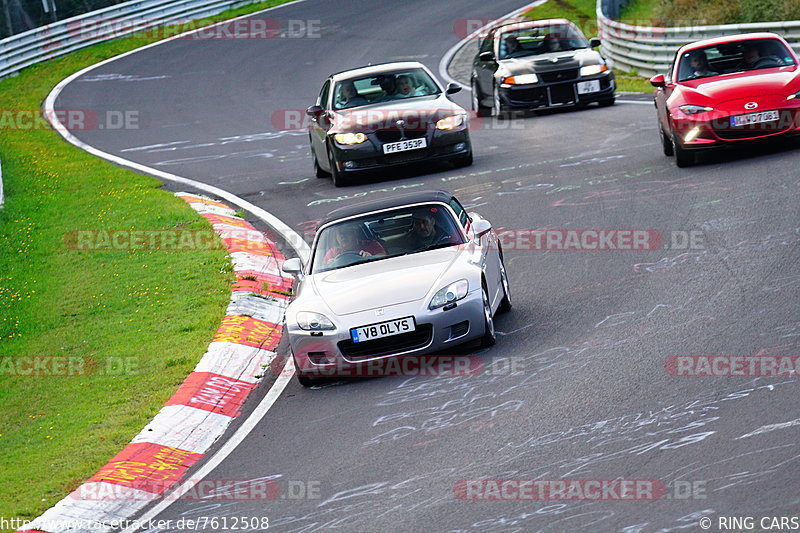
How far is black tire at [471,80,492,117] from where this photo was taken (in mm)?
24047

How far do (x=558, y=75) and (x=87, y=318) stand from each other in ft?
40.2

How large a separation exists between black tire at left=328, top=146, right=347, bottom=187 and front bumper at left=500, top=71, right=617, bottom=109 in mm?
5562

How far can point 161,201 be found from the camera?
18078mm

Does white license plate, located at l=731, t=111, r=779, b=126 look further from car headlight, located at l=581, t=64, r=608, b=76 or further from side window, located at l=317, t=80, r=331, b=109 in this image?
car headlight, located at l=581, t=64, r=608, b=76

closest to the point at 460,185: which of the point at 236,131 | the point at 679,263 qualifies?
the point at 679,263

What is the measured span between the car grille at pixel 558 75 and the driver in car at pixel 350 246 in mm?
12524

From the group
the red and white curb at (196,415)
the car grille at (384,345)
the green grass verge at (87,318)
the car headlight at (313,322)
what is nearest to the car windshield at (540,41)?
the green grass verge at (87,318)

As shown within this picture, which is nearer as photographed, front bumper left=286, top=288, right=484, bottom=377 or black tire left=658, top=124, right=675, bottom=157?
front bumper left=286, top=288, right=484, bottom=377

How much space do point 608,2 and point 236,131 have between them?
12.3m

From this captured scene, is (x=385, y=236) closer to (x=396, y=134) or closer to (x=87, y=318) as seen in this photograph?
(x=87, y=318)

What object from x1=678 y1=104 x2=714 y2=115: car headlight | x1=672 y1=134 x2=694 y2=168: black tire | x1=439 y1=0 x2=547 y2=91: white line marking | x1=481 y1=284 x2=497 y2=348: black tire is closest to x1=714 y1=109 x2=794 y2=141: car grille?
x1=678 y1=104 x2=714 y2=115: car headlight

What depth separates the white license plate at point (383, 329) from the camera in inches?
369

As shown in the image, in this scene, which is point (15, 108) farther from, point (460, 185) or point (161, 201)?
point (460, 185)

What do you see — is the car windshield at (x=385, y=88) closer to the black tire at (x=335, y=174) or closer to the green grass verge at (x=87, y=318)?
the black tire at (x=335, y=174)
